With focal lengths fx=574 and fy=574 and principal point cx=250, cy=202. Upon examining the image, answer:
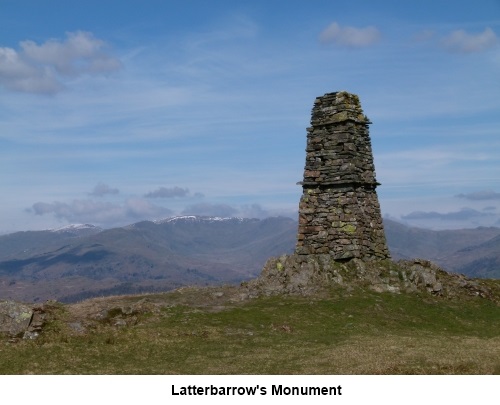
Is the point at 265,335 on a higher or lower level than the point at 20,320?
lower

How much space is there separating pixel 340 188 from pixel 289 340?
59.8 ft

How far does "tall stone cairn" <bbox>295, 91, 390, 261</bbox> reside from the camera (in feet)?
150

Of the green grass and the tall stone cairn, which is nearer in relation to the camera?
the green grass

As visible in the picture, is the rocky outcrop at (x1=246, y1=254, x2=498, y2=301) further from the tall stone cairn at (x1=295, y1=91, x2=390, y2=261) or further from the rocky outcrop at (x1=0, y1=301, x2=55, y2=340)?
the rocky outcrop at (x1=0, y1=301, x2=55, y2=340)

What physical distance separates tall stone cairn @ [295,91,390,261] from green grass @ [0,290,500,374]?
5.71m

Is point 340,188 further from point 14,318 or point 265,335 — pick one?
point 14,318

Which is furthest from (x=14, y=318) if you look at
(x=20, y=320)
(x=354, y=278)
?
(x=354, y=278)

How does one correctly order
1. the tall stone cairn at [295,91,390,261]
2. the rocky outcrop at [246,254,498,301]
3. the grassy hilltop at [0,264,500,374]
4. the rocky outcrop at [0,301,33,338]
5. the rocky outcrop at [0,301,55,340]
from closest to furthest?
the grassy hilltop at [0,264,500,374]
the rocky outcrop at [0,301,55,340]
the rocky outcrop at [0,301,33,338]
the rocky outcrop at [246,254,498,301]
the tall stone cairn at [295,91,390,261]

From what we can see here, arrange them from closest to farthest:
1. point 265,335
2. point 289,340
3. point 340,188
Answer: point 289,340, point 265,335, point 340,188

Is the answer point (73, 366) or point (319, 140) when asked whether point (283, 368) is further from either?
point (319, 140)

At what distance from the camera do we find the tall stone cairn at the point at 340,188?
150 ft

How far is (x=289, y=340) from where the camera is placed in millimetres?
31375

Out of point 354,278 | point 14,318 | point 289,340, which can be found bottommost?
point 289,340

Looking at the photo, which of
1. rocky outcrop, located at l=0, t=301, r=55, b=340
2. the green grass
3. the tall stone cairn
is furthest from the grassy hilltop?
the tall stone cairn
